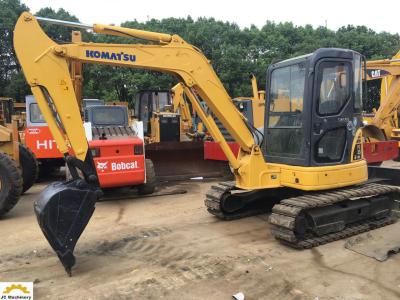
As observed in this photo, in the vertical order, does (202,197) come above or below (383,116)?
below

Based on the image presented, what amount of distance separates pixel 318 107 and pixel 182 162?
5.57 m

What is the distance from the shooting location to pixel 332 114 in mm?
5781

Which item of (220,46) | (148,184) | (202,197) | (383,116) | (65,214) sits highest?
(220,46)

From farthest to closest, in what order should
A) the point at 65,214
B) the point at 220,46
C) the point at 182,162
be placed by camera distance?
the point at 220,46 → the point at 182,162 → the point at 65,214

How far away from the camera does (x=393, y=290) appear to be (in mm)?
4102

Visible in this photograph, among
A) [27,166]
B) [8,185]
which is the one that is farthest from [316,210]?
[27,166]

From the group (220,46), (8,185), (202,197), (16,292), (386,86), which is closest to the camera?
(16,292)

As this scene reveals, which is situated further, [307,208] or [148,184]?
[148,184]

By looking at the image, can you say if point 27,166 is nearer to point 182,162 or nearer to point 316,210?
point 182,162

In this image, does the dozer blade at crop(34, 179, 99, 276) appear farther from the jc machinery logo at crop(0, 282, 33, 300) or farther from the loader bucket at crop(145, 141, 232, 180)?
the loader bucket at crop(145, 141, 232, 180)

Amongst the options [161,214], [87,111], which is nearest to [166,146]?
[87,111]

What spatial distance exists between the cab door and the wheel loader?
15.7ft

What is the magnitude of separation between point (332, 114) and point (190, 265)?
9.31 ft

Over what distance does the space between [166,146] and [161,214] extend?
351cm
